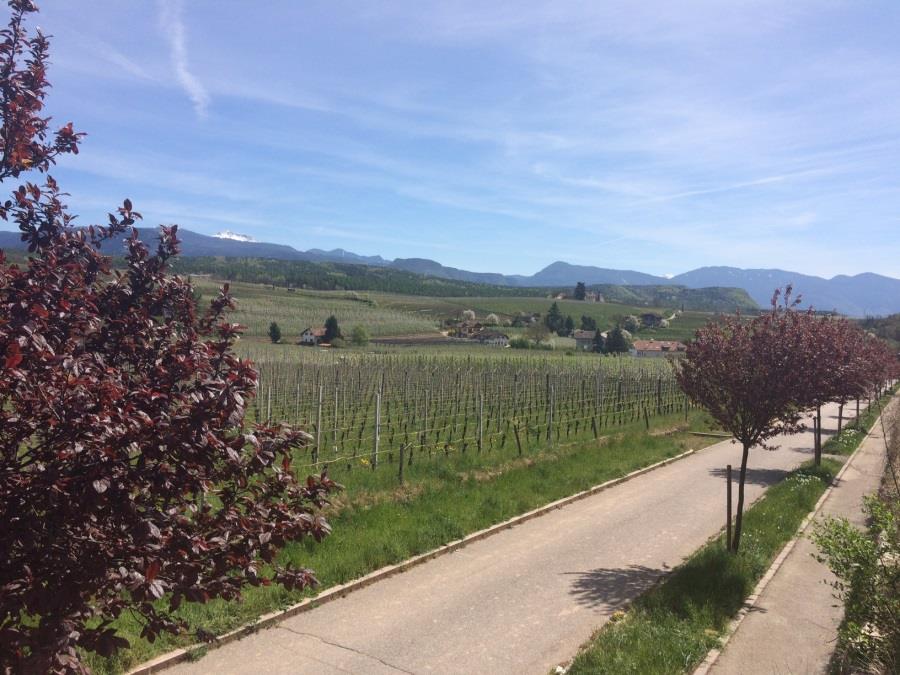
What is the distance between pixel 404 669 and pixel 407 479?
6751mm

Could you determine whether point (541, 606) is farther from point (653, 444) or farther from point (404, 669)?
point (653, 444)

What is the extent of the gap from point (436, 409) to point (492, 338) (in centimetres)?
6533

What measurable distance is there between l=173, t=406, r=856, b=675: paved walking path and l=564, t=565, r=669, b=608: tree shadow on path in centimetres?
1

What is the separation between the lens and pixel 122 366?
3986mm

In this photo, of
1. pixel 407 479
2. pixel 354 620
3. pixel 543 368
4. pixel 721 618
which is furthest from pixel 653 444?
pixel 543 368

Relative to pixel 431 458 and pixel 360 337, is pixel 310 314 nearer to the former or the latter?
pixel 360 337

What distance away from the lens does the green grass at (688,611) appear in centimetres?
630

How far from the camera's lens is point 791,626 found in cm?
750

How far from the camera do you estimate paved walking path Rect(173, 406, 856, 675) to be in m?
6.47

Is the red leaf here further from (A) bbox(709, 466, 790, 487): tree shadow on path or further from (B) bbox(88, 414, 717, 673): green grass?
(A) bbox(709, 466, 790, 487): tree shadow on path

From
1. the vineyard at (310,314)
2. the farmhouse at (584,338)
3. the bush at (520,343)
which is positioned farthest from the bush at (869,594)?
the farmhouse at (584,338)

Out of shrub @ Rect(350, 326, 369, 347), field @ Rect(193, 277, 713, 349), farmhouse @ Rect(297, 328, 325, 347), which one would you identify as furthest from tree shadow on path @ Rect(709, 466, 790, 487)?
field @ Rect(193, 277, 713, 349)

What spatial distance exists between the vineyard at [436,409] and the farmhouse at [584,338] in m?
50.5

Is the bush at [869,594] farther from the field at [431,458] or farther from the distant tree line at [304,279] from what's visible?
the distant tree line at [304,279]
